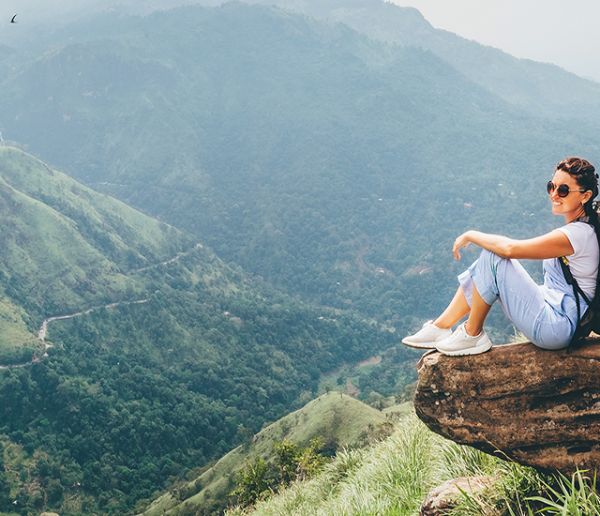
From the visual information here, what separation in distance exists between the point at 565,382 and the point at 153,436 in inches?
4484

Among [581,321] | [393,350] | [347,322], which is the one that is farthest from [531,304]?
[347,322]

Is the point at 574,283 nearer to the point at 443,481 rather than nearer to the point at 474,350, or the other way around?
the point at 474,350

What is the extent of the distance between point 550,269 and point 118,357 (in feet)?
458

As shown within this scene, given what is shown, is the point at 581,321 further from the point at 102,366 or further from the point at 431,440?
the point at 102,366

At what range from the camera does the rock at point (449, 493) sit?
8.75 meters

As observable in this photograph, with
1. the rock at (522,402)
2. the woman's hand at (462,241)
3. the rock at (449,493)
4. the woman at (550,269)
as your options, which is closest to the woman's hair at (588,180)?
the woman at (550,269)

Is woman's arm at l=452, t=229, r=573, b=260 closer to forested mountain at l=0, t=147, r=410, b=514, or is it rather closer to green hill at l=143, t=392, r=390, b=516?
green hill at l=143, t=392, r=390, b=516

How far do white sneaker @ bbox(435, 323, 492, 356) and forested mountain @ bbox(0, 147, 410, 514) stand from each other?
96074 millimetres

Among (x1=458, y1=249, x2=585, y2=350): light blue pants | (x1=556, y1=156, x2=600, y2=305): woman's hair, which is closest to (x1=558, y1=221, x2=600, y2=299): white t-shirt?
(x1=556, y1=156, x2=600, y2=305): woman's hair

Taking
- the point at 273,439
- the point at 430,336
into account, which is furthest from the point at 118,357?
the point at 430,336

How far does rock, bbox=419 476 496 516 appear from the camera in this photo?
8755 mm

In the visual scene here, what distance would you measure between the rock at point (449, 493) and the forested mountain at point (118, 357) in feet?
311

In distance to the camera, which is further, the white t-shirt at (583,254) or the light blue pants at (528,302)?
the light blue pants at (528,302)

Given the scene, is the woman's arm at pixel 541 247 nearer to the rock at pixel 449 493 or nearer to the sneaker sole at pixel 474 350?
the sneaker sole at pixel 474 350
